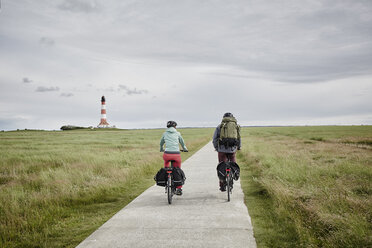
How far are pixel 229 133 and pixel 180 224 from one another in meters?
2.91

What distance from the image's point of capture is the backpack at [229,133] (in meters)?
7.27

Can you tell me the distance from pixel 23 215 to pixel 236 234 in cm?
508

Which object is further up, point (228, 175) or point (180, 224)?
point (228, 175)

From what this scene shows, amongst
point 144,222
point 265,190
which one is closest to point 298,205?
point 265,190

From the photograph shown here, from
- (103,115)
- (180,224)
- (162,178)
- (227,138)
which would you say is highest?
(103,115)

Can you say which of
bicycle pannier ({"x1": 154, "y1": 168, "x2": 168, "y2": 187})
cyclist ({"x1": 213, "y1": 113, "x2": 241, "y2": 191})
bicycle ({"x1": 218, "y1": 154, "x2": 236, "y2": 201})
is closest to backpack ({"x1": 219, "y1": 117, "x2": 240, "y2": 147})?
cyclist ({"x1": 213, "y1": 113, "x2": 241, "y2": 191})

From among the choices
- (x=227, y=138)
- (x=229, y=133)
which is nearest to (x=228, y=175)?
(x=227, y=138)

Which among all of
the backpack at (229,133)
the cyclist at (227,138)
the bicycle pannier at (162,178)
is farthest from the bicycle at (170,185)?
the backpack at (229,133)

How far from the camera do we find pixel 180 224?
5.27m

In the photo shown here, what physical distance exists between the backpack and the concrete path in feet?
4.97

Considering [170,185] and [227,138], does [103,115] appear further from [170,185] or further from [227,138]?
[227,138]

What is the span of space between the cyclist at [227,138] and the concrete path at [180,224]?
1.14m

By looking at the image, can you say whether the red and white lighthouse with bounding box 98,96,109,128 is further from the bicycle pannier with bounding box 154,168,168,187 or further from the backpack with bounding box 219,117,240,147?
the backpack with bounding box 219,117,240,147

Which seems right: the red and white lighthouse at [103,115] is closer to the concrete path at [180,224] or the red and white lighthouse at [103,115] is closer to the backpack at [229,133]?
the concrete path at [180,224]
